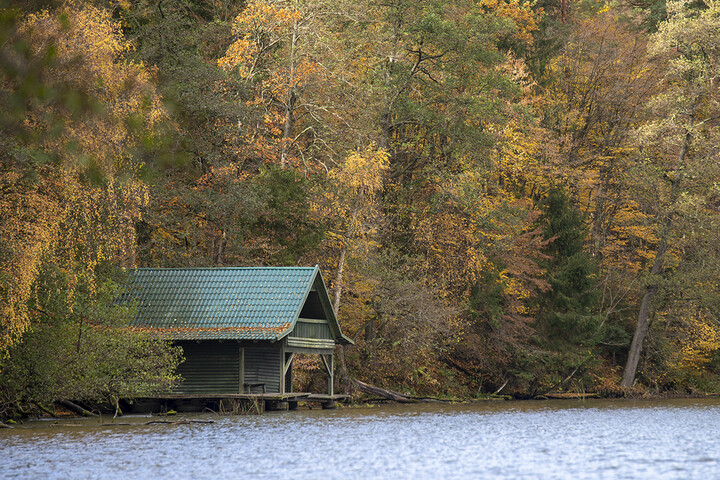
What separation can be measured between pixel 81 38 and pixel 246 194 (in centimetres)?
1468

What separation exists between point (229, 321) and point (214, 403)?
3223 millimetres

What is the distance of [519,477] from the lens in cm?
1491

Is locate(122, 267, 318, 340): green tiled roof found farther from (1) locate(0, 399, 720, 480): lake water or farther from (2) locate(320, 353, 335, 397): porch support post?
(2) locate(320, 353, 335, 397): porch support post

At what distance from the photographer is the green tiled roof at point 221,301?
99.6 ft

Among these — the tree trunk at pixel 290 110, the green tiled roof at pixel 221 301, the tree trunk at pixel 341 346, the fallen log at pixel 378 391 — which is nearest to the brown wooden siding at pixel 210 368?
the green tiled roof at pixel 221 301

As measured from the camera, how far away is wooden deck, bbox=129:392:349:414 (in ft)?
101

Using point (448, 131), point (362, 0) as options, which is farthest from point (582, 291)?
point (362, 0)

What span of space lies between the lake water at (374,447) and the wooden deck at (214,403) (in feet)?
2.52

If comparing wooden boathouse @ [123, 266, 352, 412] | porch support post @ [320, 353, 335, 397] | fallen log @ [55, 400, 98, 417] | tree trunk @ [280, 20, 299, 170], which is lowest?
fallen log @ [55, 400, 98, 417]

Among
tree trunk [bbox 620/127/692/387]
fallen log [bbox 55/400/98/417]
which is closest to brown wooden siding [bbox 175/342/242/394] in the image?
fallen log [bbox 55/400/98/417]

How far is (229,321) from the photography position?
3062cm

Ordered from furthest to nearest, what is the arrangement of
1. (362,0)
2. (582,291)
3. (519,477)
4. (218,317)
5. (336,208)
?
(582,291)
(362,0)
(336,208)
(218,317)
(519,477)

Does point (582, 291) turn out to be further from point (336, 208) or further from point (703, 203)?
point (336, 208)

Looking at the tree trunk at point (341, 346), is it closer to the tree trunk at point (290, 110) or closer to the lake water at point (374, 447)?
the tree trunk at point (290, 110)
